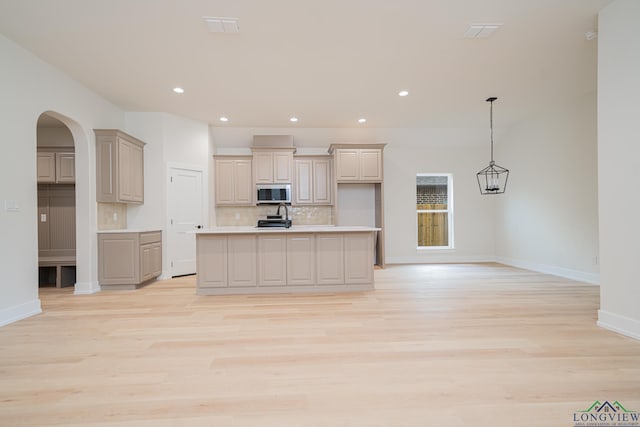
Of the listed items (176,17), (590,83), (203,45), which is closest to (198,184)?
(203,45)

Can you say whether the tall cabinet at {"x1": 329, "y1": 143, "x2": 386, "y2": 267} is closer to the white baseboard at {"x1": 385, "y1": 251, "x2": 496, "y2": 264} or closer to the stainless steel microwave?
the white baseboard at {"x1": 385, "y1": 251, "x2": 496, "y2": 264}

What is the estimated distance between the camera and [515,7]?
9.16ft

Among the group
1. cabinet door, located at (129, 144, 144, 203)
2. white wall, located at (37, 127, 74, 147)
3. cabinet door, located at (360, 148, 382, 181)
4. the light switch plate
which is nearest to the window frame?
cabinet door, located at (360, 148, 382, 181)

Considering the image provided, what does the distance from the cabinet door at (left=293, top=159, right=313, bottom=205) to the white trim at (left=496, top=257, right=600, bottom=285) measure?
4.62 meters

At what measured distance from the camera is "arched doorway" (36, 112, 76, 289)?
16.6ft

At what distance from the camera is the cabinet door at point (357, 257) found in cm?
436

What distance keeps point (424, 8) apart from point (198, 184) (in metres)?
4.89

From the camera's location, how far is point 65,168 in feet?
17.0

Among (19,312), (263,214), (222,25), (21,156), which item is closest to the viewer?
(222,25)

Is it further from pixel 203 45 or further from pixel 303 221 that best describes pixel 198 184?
pixel 203 45

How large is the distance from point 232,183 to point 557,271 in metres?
6.52

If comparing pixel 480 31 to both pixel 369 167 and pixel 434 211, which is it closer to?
pixel 369 167

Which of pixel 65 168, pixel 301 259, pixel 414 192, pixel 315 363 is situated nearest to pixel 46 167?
pixel 65 168

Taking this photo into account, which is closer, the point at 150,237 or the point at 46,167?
the point at 150,237
